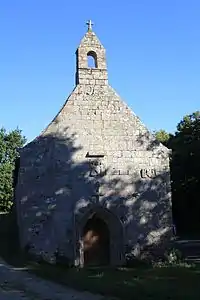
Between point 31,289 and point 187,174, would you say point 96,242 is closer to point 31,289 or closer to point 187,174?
point 31,289

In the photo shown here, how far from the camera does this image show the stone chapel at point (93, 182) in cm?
1809

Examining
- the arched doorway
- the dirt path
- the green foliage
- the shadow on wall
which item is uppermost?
the green foliage

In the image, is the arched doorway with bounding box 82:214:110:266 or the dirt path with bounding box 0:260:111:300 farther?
the arched doorway with bounding box 82:214:110:266

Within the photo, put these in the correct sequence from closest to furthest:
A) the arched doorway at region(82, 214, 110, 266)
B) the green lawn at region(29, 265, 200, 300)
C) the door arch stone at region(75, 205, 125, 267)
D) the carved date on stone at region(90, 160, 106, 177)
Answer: the green lawn at region(29, 265, 200, 300)
the door arch stone at region(75, 205, 125, 267)
the carved date on stone at region(90, 160, 106, 177)
the arched doorway at region(82, 214, 110, 266)

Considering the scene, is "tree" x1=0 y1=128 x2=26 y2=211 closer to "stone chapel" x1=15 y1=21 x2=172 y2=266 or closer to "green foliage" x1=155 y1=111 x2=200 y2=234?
"green foliage" x1=155 y1=111 x2=200 y2=234

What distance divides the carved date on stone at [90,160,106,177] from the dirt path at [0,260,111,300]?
5.40 meters

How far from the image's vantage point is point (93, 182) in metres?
18.7

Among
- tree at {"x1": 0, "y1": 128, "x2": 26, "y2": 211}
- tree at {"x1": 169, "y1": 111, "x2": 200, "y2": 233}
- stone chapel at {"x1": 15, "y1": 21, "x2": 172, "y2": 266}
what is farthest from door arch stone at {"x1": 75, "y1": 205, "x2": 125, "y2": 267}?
tree at {"x1": 0, "y1": 128, "x2": 26, "y2": 211}

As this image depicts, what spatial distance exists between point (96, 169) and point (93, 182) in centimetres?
57

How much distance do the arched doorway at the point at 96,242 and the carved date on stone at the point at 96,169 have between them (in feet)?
6.26

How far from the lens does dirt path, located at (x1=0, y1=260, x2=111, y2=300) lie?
10391mm

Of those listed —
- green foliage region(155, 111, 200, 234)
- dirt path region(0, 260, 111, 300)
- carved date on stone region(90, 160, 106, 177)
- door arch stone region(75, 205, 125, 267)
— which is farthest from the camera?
green foliage region(155, 111, 200, 234)

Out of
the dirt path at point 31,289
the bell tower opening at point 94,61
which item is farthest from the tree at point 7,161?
the dirt path at point 31,289

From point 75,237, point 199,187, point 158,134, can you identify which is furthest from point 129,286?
point 158,134
